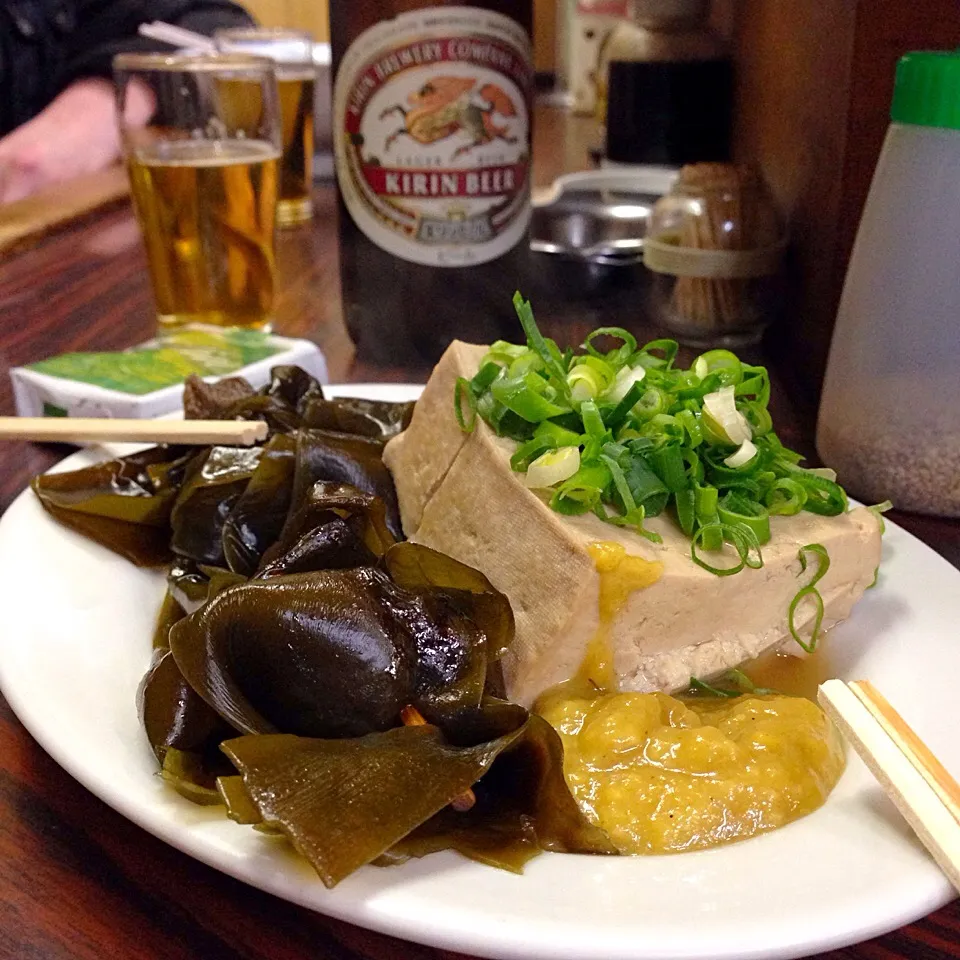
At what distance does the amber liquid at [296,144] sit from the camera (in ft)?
10.8

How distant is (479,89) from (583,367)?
92 cm

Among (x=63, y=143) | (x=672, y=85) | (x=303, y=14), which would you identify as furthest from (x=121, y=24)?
(x=303, y=14)

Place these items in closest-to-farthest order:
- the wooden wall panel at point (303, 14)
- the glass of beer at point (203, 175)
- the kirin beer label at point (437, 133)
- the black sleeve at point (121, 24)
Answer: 1. the kirin beer label at point (437, 133)
2. the glass of beer at point (203, 175)
3. the black sleeve at point (121, 24)
4. the wooden wall panel at point (303, 14)

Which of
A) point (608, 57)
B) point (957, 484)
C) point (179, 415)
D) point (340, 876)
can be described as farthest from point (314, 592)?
point (608, 57)

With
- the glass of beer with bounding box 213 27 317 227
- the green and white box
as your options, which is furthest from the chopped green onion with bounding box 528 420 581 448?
the glass of beer with bounding box 213 27 317 227

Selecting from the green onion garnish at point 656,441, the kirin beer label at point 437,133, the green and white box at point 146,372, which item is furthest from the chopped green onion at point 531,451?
the kirin beer label at point 437,133

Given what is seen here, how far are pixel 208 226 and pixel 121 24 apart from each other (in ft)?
9.90

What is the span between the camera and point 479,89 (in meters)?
1.95

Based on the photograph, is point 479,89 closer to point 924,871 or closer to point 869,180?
point 869,180

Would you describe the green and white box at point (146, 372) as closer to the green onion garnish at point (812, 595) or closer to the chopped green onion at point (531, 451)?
the chopped green onion at point (531, 451)

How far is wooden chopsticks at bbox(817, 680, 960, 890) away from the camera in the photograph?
2.46 ft

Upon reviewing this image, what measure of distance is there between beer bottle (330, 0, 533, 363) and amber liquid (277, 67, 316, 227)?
1.16 meters

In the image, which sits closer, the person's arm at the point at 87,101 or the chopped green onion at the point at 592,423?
the chopped green onion at the point at 592,423

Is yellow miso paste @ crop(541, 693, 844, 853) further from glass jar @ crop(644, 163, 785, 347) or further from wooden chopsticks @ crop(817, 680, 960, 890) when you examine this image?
glass jar @ crop(644, 163, 785, 347)
